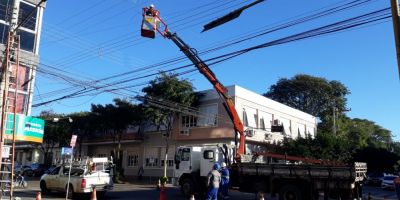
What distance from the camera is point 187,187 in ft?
74.4

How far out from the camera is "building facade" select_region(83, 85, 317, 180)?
36562mm

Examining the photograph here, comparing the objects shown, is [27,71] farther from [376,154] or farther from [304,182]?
[376,154]

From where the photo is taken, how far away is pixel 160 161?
4194 cm

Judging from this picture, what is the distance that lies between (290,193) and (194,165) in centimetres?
599

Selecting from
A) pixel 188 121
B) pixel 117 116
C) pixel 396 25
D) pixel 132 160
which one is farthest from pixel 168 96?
pixel 396 25

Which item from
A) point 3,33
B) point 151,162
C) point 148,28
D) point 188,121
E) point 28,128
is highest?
point 3,33

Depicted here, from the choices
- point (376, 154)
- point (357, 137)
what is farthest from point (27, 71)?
point (357, 137)

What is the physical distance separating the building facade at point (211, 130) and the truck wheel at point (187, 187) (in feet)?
39.4

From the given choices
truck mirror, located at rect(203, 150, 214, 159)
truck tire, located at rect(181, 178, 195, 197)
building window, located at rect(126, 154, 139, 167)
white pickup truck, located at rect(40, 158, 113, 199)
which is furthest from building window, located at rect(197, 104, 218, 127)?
white pickup truck, located at rect(40, 158, 113, 199)

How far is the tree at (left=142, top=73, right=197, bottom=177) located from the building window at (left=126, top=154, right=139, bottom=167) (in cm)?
761

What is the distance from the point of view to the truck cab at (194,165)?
73.9 feet

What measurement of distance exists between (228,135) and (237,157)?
42.9 feet

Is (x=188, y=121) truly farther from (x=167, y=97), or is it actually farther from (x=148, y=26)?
(x=148, y=26)

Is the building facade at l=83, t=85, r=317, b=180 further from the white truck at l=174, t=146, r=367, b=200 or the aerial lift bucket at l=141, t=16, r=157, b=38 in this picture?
the aerial lift bucket at l=141, t=16, r=157, b=38
